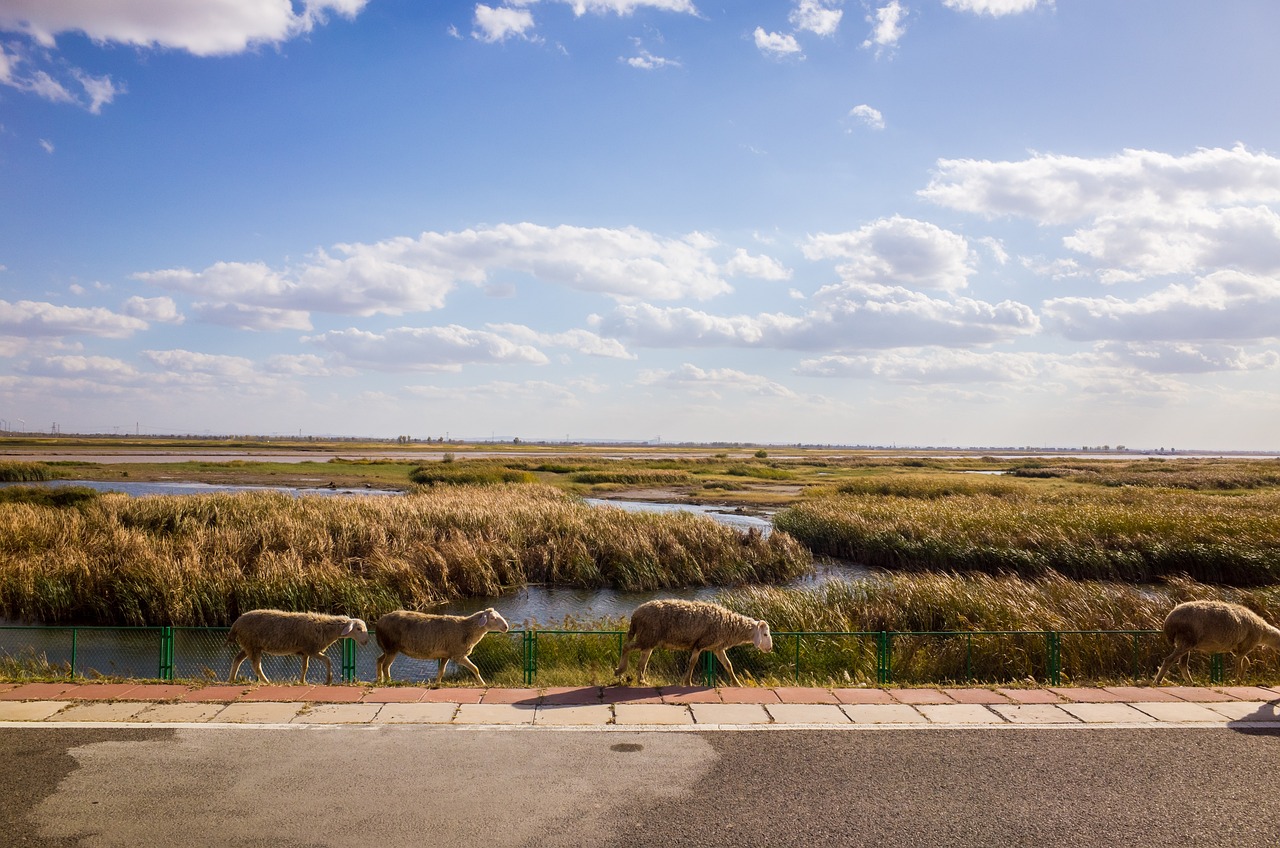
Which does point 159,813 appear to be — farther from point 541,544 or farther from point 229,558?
point 541,544

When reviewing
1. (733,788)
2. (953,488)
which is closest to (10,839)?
(733,788)

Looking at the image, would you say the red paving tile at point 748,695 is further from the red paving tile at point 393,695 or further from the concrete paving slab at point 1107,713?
the red paving tile at point 393,695

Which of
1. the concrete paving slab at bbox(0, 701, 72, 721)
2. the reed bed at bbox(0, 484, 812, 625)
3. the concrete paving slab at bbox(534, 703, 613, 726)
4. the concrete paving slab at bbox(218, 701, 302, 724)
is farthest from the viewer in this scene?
the reed bed at bbox(0, 484, 812, 625)

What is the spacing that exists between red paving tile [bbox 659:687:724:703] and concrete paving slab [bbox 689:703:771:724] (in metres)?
0.22

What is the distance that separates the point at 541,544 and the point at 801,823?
26565 mm

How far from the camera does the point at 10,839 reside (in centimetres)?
755

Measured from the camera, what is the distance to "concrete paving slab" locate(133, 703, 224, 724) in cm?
1070

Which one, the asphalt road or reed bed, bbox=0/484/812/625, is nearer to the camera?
the asphalt road

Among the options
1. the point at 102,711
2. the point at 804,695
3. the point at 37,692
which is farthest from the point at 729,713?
the point at 37,692

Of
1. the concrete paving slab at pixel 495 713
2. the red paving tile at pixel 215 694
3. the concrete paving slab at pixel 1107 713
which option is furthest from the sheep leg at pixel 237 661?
the concrete paving slab at pixel 1107 713

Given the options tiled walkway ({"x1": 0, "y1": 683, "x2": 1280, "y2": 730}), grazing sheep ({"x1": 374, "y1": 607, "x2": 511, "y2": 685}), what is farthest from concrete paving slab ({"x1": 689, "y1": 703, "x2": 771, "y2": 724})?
grazing sheep ({"x1": 374, "y1": 607, "x2": 511, "y2": 685})

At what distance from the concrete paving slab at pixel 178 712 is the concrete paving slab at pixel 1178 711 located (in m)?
12.7

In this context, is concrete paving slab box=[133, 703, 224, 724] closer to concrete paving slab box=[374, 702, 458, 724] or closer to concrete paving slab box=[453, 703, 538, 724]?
concrete paving slab box=[374, 702, 458, 724]

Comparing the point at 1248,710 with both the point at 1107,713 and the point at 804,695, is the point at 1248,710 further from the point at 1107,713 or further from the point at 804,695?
the point at 804,695
